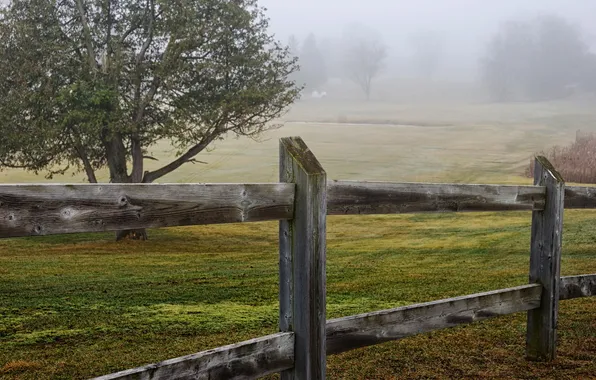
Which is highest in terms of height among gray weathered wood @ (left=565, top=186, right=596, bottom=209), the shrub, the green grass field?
the shrub

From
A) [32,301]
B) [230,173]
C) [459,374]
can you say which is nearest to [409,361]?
[459,374]

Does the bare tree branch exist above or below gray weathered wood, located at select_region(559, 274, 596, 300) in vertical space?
above

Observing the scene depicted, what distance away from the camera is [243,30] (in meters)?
26.3

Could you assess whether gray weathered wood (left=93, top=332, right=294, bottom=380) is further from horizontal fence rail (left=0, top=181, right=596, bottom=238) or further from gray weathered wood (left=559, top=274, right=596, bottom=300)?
gray weathered wood (left=559, top=274, right=596, bottom=300)

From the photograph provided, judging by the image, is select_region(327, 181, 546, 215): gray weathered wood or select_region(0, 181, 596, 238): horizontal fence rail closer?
select_region(0, 181, 596, 238): horizontal fence rail

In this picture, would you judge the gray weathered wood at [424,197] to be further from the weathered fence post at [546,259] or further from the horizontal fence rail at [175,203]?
the weathered fence post at [546,259]

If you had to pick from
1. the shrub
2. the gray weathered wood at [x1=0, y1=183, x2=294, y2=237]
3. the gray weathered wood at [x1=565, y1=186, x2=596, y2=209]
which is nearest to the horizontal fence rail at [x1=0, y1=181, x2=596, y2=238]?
the gray weathered wood at [x1=0, y1=183, x2=294, y2=237]

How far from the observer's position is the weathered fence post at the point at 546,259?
6047mm

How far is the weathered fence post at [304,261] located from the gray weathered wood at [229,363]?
11 centimetres

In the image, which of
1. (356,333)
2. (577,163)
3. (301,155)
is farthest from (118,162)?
(577,163)

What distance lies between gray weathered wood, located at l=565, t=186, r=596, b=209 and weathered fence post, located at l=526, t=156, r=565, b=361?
0.95 feet

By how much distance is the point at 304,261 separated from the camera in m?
3.96

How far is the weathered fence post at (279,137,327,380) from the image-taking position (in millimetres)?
3971

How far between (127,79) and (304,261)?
23.1 meters
